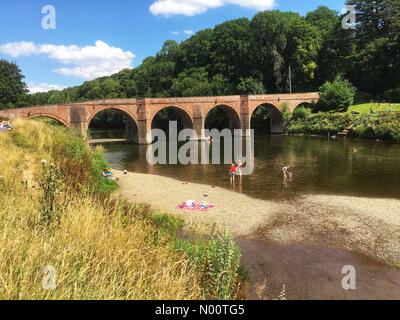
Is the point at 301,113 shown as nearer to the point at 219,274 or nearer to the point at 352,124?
the point at 352,124

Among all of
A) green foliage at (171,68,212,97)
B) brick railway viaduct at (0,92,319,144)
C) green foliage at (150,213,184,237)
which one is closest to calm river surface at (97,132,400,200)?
green foliage at (150,213,184,237)

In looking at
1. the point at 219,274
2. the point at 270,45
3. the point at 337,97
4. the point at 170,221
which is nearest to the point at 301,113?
the point at 337,97

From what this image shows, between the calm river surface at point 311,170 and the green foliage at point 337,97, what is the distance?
15.4m

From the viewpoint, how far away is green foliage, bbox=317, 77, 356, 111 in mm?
59812

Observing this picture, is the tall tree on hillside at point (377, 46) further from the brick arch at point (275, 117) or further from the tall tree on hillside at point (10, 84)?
the tall tree on hillside at point (10, 84)

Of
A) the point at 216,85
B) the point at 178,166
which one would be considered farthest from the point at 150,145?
the point at 216,85

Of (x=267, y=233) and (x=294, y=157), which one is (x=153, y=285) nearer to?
(x=267, y=233)

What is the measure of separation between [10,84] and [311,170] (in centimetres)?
5694

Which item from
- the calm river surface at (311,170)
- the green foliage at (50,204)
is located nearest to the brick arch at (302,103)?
the calm river surface at (311,170)

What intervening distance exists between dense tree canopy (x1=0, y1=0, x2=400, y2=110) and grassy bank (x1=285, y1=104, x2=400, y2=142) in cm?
1009

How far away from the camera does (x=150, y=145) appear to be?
174ft

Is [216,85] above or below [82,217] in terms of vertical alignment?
above
